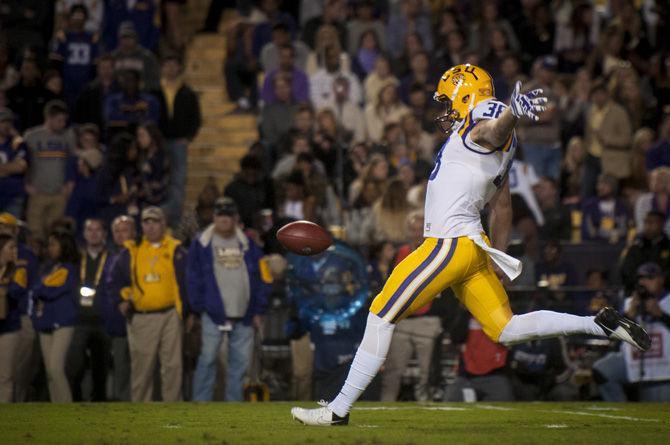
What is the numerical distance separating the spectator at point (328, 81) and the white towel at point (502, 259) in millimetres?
8723

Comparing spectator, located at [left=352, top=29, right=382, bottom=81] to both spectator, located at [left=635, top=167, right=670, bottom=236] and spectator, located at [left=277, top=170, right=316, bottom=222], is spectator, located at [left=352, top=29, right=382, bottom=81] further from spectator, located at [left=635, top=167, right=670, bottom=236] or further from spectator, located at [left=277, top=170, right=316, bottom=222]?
spectator, located at [left=635, top=167, right=670, bottom=236]

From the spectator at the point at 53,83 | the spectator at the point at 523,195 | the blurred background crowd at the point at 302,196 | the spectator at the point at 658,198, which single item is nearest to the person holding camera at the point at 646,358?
the blurred background crowd at the point at 302,196

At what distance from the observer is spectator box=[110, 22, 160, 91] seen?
606 inches

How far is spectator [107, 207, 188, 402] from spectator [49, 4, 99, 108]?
4.84 metres

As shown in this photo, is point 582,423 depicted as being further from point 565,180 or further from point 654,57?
point 654,57

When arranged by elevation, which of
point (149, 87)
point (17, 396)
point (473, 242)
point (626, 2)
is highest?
point (626, 2)

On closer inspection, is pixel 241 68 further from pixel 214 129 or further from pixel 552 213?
pixel 552 213

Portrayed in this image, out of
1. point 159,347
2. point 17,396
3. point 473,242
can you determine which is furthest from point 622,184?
point 473,242

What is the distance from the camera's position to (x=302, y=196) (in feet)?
43.9

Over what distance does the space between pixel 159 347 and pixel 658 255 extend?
4.77 meters

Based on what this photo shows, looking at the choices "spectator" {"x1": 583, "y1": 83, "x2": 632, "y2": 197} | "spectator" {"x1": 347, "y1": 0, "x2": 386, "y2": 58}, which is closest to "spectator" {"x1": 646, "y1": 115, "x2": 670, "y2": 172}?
"spectator" {"x1": 583, "y1": 83, "x2": 632, "y2": 197}

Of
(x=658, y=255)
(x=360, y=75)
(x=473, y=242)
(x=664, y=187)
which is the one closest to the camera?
(x=473, y=242)

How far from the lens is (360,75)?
1655cm

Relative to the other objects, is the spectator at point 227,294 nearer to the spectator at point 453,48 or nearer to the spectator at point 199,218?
the spectator at point 199,218
